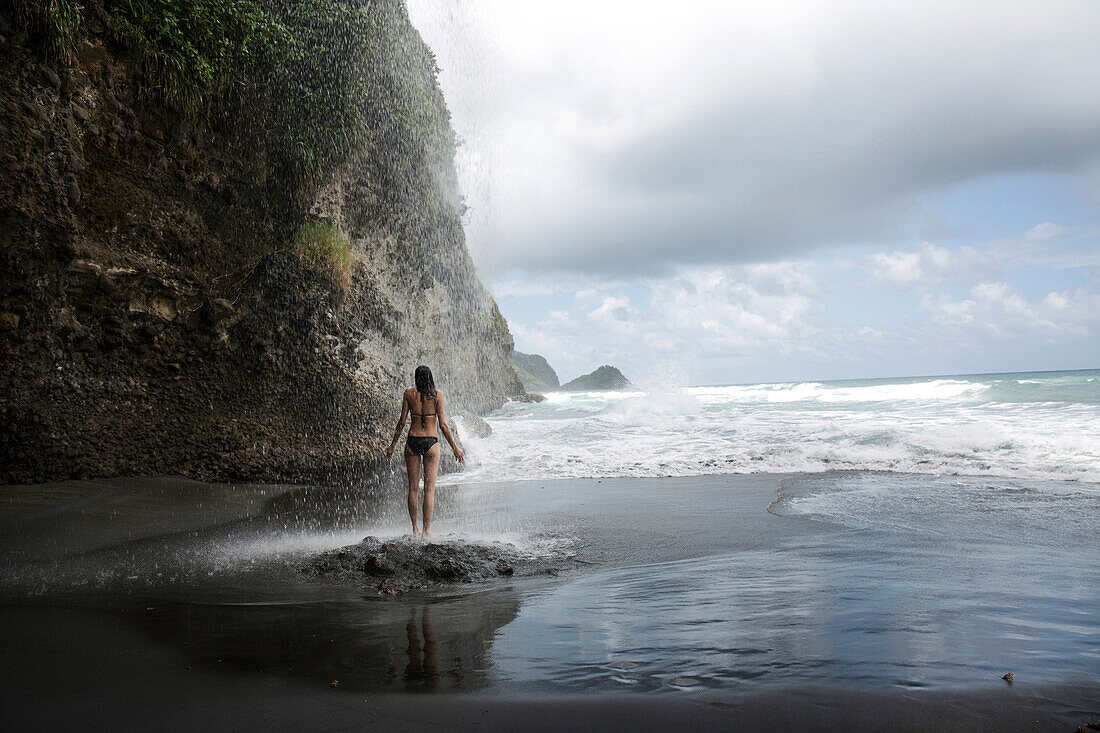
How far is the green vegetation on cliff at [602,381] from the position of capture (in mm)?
86656

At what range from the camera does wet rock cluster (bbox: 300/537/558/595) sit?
4820 millimetres

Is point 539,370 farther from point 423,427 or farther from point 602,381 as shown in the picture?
point 423,427

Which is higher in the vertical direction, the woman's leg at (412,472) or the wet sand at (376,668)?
the woman's leg at (412,472)

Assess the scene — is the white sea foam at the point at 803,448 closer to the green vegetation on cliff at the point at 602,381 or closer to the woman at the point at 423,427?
the woman at the point at 423,427

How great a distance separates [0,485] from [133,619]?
544 cm

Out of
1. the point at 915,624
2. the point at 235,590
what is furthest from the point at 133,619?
the point at 915,624

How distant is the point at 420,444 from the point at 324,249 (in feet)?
15.7

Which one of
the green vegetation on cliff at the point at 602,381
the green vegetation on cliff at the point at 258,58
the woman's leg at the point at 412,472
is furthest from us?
the green vegetation on cliff at the point at 602,381

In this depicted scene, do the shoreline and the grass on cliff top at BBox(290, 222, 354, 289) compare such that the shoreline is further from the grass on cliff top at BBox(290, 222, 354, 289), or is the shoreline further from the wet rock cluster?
the grass on cliff top at BBox(290, 222, 354, 289)

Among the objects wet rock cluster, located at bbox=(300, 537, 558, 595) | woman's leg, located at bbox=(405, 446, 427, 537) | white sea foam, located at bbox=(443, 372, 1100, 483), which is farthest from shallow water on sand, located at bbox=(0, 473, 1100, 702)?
white sea foam, located at bbox=(443, 372, 1100, 483)

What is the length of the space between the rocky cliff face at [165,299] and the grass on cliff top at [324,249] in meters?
0.12

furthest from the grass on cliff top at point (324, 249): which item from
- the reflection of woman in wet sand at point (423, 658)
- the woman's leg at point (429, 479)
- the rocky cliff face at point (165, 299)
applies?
the reflection of woman in wet sand at point (423, 658)

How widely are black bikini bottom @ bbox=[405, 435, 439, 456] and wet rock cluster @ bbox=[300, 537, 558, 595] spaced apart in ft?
4.14

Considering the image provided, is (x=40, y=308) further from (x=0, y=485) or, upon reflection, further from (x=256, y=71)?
(x=256, y=71)
